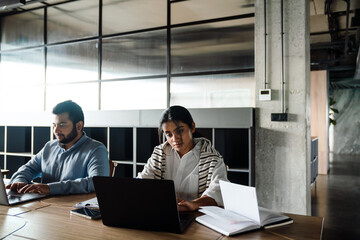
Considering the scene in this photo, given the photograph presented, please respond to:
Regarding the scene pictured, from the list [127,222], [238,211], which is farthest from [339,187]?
[127,222]

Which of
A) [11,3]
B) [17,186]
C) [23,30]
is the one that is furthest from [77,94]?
[17,186]

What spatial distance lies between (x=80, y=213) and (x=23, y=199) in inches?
20.3

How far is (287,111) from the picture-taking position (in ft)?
11.0

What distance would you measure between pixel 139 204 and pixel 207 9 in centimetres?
335

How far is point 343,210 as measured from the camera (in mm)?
4234

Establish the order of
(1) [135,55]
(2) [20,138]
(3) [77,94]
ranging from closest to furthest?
(1) [135,55] < (3) [77,94] < (2) [20,138]

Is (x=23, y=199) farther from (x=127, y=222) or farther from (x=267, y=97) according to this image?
(x=267, y=97)

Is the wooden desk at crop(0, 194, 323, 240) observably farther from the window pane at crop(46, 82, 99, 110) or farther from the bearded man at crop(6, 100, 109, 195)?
the window pane at crop(46, 82, 99, 110)

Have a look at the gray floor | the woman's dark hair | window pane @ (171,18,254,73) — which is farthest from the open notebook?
window pane @ (171,18,254,73)

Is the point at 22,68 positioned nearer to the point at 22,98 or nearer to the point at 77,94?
the point at 22,98

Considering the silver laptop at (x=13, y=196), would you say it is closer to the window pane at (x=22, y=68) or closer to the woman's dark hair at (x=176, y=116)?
the woman's dark hair at (x=176, y=116)

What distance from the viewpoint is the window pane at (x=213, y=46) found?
382 cm

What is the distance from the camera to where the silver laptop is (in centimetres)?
170

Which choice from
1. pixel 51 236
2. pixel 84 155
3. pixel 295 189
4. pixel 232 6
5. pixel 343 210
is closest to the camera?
pixel 51 236
